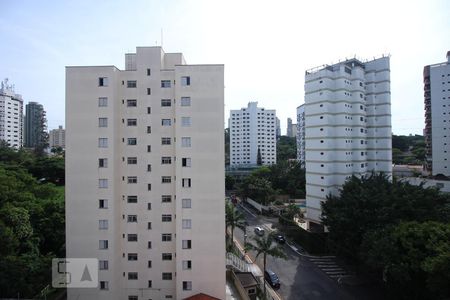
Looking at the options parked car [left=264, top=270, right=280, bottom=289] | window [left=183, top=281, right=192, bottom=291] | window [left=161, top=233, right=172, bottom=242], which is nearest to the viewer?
window [left=183, top=281, right=192, bottom=291]

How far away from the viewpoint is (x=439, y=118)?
6725 centimetres

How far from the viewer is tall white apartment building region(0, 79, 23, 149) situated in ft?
319

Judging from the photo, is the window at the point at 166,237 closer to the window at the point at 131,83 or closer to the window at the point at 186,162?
the window at the point at 186,162

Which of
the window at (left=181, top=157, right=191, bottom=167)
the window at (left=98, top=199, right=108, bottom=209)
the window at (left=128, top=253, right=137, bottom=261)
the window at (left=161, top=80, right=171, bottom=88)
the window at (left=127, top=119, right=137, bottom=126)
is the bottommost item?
the window at (left=128, top=253, right=137, bottom=261)

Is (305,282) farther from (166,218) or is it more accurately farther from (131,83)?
(131,83)

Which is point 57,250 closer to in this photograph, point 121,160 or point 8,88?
point 121,160

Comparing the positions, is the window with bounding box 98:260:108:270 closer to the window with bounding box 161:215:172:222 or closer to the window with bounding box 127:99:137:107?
the window with bounding box 161:215:172:222

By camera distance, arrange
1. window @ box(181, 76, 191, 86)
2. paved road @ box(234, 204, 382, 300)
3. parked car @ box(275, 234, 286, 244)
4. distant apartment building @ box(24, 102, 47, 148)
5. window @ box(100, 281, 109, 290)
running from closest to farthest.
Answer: window @ box(100, 281, 109, 290), window @ box(181, 76, 191, 86), paved road @ box(234, 204, 382, 300), parked car @ box(275, 234, 286, 244), distant apartment building @ box(24, 102, 47, 148)

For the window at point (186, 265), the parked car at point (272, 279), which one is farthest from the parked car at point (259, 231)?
the window at point (186, 265)

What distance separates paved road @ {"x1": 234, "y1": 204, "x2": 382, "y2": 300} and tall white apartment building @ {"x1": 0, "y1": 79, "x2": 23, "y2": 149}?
99.0 m

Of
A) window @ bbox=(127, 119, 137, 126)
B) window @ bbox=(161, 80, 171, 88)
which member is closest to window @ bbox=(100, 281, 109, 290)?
window @ bbox=(127, 119, 137, 126)

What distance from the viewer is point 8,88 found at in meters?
108

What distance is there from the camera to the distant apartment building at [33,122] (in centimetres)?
11169

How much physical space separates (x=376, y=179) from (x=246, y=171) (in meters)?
63.8
